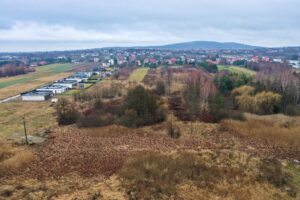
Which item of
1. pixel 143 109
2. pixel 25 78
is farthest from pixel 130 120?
pixel 25 78

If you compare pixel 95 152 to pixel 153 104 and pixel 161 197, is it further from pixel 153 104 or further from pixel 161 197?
pixel 153 104

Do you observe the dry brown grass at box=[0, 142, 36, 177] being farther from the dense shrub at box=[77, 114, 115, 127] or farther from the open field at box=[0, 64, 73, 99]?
the open field at box=[0, 64, 73, 99]

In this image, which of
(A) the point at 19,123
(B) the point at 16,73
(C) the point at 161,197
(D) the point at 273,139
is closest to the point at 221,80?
(D) the point at 273,139

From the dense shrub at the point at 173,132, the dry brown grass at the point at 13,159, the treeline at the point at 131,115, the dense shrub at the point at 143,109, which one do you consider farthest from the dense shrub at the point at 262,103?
the dry brown grass at the point at 13,159

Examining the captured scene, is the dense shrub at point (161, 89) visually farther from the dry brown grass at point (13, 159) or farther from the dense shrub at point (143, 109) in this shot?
the dry brown grass at point (13, 159)

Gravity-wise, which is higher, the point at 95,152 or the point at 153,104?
the point at 153,104

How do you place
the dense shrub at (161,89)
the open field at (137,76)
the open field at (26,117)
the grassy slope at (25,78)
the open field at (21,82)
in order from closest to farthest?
the open field at (26,117)
the dense shrub at (161,89)
the open field at (21,82)
the open field at (137,76)
the grassy slope at (25,78)

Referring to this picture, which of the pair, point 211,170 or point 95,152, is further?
point 95,152
